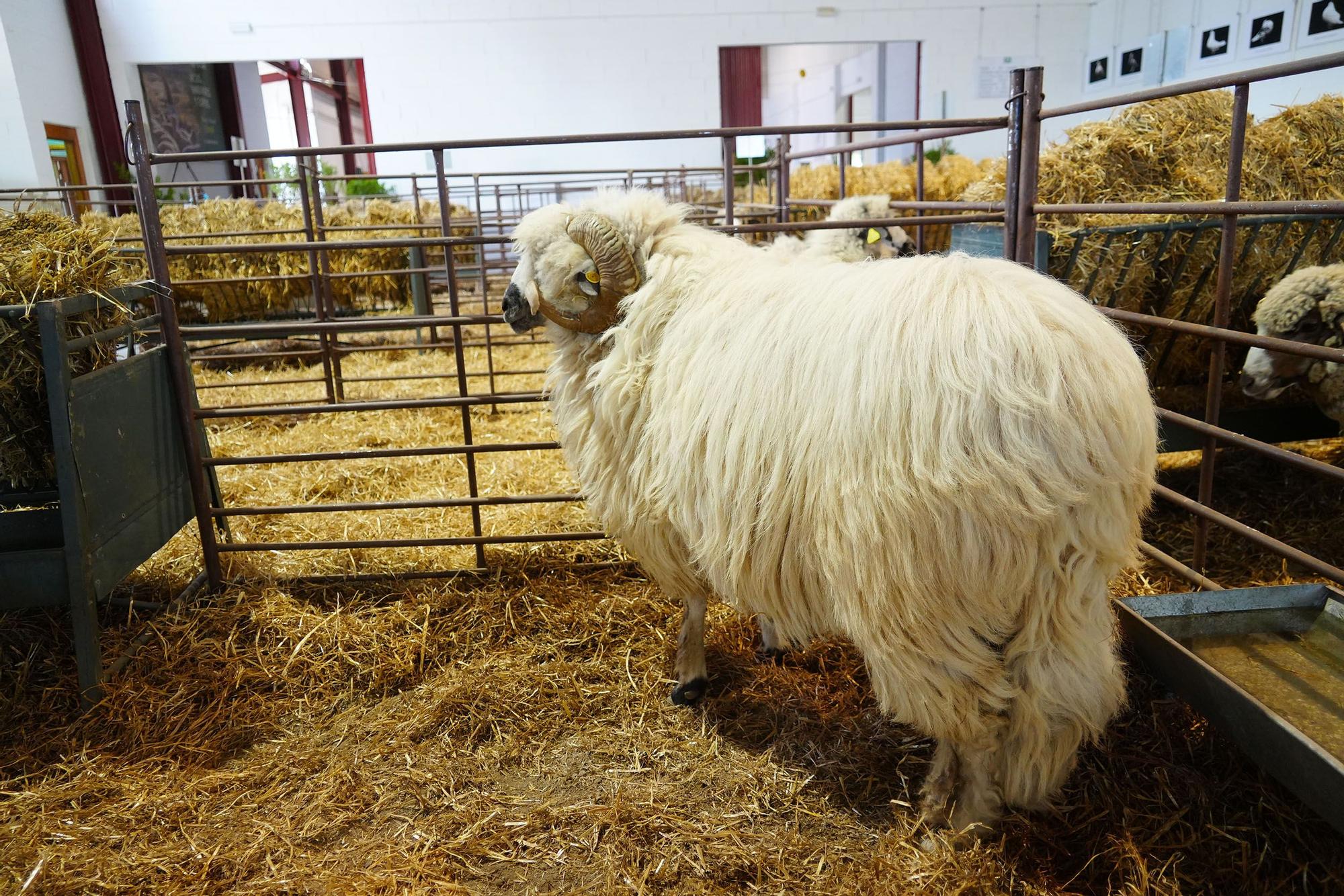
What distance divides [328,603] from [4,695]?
3.37ft

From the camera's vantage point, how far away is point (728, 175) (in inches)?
113

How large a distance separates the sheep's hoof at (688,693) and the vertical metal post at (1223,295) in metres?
1.66

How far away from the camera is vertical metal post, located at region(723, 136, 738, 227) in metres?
2.88

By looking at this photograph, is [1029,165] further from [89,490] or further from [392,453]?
[89,490]

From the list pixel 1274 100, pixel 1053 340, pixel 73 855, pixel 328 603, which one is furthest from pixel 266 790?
pixel 1274 100

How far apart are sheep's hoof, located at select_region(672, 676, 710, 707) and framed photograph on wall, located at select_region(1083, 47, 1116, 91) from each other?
52.3 ft

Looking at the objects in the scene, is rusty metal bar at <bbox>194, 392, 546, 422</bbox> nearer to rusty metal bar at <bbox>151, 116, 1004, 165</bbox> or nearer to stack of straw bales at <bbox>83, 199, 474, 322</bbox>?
rusty metal bar at <bbox>151, 116, 1004, 165</bbox>

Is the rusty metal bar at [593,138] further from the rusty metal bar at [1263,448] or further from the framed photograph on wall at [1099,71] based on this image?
the framed photograph on wall at [1099,71]

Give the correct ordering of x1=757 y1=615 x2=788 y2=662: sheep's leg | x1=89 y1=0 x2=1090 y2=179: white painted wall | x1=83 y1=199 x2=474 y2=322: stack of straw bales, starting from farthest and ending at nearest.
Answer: x1=89 y1=0 x2=1090 y2=179: white painted wall < x1=83 y1=199 x2=474 y2=322: stack of straw bales < x1=757 y1=615 x2=788 y2=662: sheep's leg

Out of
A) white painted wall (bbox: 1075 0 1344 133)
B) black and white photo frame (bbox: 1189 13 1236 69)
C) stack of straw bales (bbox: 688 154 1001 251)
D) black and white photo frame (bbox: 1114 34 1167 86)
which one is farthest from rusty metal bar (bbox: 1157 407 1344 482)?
black and white photo frame (bbox: 1114 34 1167 86)

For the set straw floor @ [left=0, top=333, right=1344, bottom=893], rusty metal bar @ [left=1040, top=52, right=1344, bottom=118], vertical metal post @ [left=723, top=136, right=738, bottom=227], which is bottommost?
straw floor @ [left=0, top=333, right=1344, bottom=893]

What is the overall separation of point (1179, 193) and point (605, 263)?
10.7ft

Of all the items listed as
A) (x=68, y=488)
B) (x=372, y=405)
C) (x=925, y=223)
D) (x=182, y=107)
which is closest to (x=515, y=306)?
(x=372, y=405)

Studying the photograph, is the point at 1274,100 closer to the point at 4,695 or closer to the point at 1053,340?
the point at 1053,340
